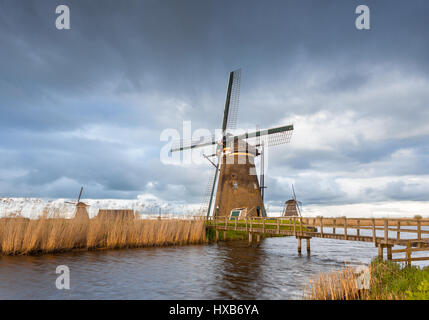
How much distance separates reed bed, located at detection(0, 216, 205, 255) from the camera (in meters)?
11.4

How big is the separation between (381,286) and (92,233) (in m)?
11.7

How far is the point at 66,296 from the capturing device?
670 cm

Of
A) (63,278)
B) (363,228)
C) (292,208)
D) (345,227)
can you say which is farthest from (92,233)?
(292,208)

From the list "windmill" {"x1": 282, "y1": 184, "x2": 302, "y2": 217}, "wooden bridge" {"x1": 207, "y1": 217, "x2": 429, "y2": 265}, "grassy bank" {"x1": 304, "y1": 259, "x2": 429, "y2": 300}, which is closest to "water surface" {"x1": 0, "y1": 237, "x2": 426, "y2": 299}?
"grassy bank" {"x1": 304, "y1": 259, "x2": 429, "y2": 300}

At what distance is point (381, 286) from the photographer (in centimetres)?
Answer: 695

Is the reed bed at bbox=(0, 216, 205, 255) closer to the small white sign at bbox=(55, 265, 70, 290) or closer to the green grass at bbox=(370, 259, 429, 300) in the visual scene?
the small white sign at bbox=(55, 265, 70, 290)

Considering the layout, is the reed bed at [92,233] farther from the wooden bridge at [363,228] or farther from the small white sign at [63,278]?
the wooden bridge at [363,228]

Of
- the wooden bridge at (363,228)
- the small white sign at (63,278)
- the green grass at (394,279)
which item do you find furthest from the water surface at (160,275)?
the green grass at (394,279)

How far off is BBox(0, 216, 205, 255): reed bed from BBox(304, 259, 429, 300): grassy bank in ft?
31.6

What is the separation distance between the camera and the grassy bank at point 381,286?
5053 millimetres

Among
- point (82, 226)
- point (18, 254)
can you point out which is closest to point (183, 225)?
point (82, 226)

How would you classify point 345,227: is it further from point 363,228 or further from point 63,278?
point 63,278
